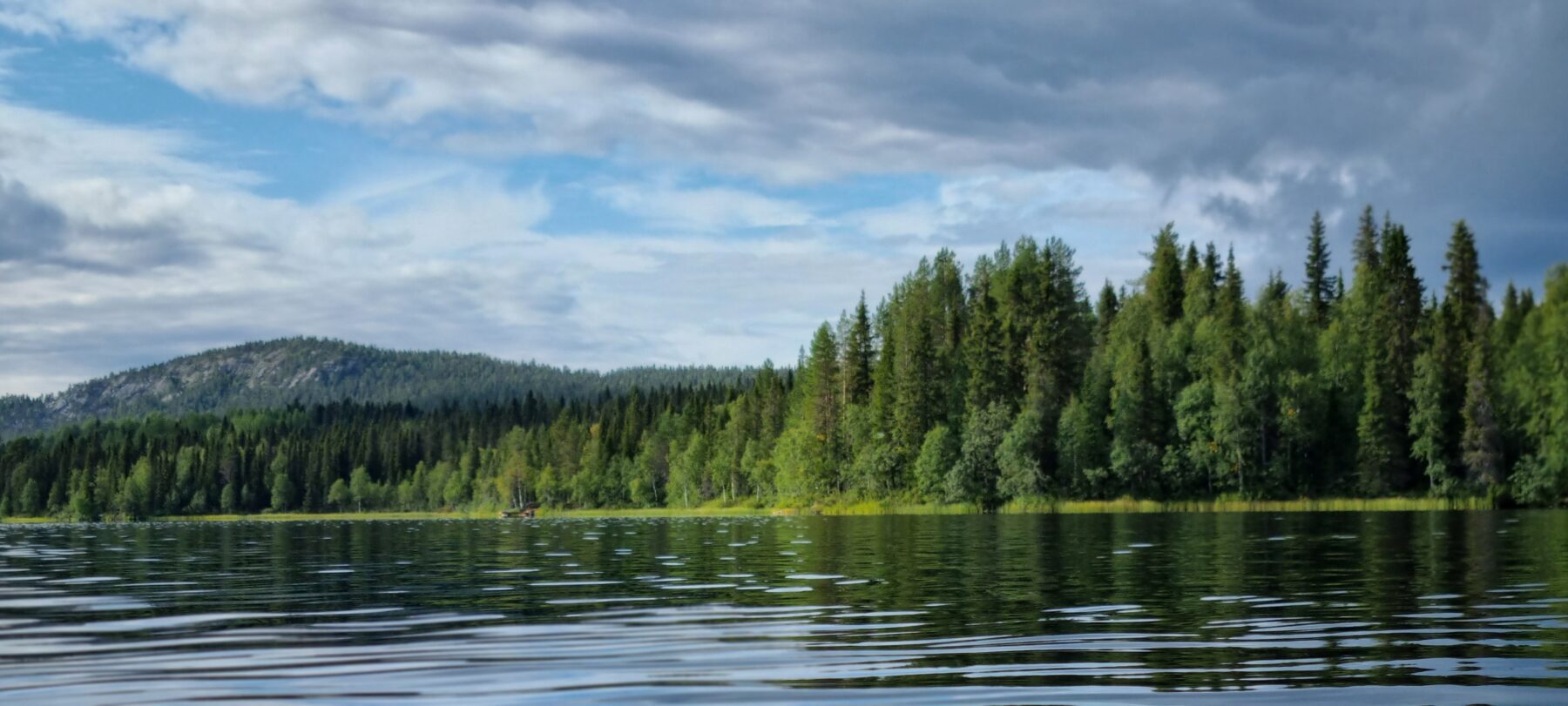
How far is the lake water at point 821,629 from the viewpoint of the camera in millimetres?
13359

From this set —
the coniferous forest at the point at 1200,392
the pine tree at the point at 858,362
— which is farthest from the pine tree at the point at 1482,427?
the pine tree at the point at 858,362

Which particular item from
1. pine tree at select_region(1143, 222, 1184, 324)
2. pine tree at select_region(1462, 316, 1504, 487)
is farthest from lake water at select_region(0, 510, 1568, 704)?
pine tree at select_region(1143, 222, 1184, 324)

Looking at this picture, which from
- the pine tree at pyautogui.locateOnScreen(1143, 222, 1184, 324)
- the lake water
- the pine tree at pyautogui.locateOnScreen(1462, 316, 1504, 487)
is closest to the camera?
the lake water

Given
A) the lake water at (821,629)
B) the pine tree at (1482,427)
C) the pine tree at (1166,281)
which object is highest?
the pine tree at (1166,281)

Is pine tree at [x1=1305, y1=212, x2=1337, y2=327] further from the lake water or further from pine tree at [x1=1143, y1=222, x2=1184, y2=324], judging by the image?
the lake water

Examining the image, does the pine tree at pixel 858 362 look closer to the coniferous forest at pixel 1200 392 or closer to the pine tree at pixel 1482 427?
the coniferous forest at pixel 1200 392

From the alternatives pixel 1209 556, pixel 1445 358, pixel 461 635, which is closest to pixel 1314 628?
pixel 461 635

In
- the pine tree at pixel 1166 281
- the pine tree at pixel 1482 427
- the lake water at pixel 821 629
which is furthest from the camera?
the pine tree at pixel 1166 281

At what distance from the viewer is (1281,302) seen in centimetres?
12638

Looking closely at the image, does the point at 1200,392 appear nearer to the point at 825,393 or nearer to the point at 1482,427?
the point at 1482,427

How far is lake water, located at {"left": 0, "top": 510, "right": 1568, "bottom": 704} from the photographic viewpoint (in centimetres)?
1336

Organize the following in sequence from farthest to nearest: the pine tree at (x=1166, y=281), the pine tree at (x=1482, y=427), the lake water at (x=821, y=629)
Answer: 1. the pine tree at (x=1166, y=281)
2. the pine tree at (x=1482, y=427)
3. the lake water at (x=821, y=629)

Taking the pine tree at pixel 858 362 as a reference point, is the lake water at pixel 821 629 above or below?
below

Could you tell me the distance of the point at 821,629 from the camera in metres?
18.9
